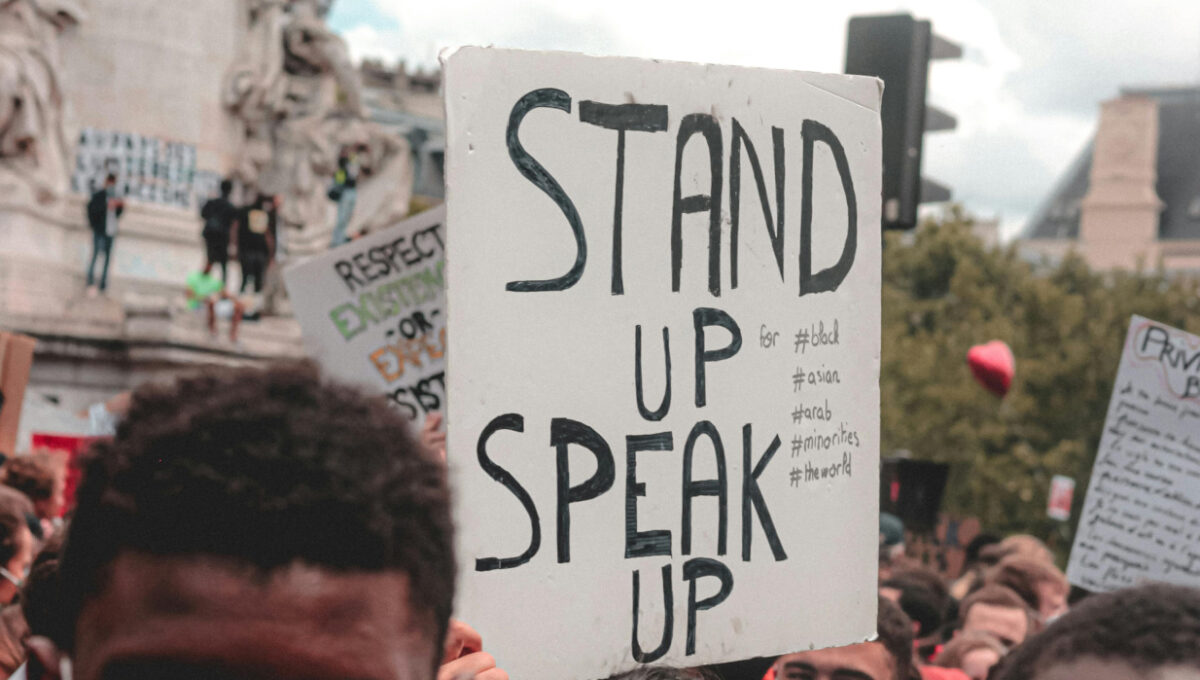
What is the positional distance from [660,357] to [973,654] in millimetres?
2419

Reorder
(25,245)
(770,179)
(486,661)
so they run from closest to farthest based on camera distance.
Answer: (486,661) < (770,179) < (25,245)

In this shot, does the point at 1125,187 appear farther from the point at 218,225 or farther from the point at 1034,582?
the point at 1034,582

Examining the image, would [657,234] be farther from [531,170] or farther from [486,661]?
[486,661]

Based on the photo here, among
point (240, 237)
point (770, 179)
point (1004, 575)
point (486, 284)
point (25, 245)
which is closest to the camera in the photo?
point (486, 284)

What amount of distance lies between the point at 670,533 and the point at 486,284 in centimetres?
57

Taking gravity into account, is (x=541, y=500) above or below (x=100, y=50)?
below

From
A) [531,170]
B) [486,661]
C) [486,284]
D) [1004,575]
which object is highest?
[531,170]

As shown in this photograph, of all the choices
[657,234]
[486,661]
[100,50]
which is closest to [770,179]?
[657,234]

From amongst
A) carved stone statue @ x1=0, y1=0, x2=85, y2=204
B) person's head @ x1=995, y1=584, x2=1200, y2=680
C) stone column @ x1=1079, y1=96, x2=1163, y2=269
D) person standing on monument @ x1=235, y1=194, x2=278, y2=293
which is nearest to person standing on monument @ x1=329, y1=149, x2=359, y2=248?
person standing on monument @ x1=235, y1=194, x2=278, y2=293

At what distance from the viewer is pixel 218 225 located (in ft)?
59.5

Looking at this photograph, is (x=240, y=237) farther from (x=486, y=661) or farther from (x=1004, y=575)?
(x=486, y=661)

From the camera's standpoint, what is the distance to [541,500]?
2.65 meters

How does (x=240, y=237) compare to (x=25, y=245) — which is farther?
(x=240, y=237)

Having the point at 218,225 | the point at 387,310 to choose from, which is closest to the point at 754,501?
the point at 387,310
